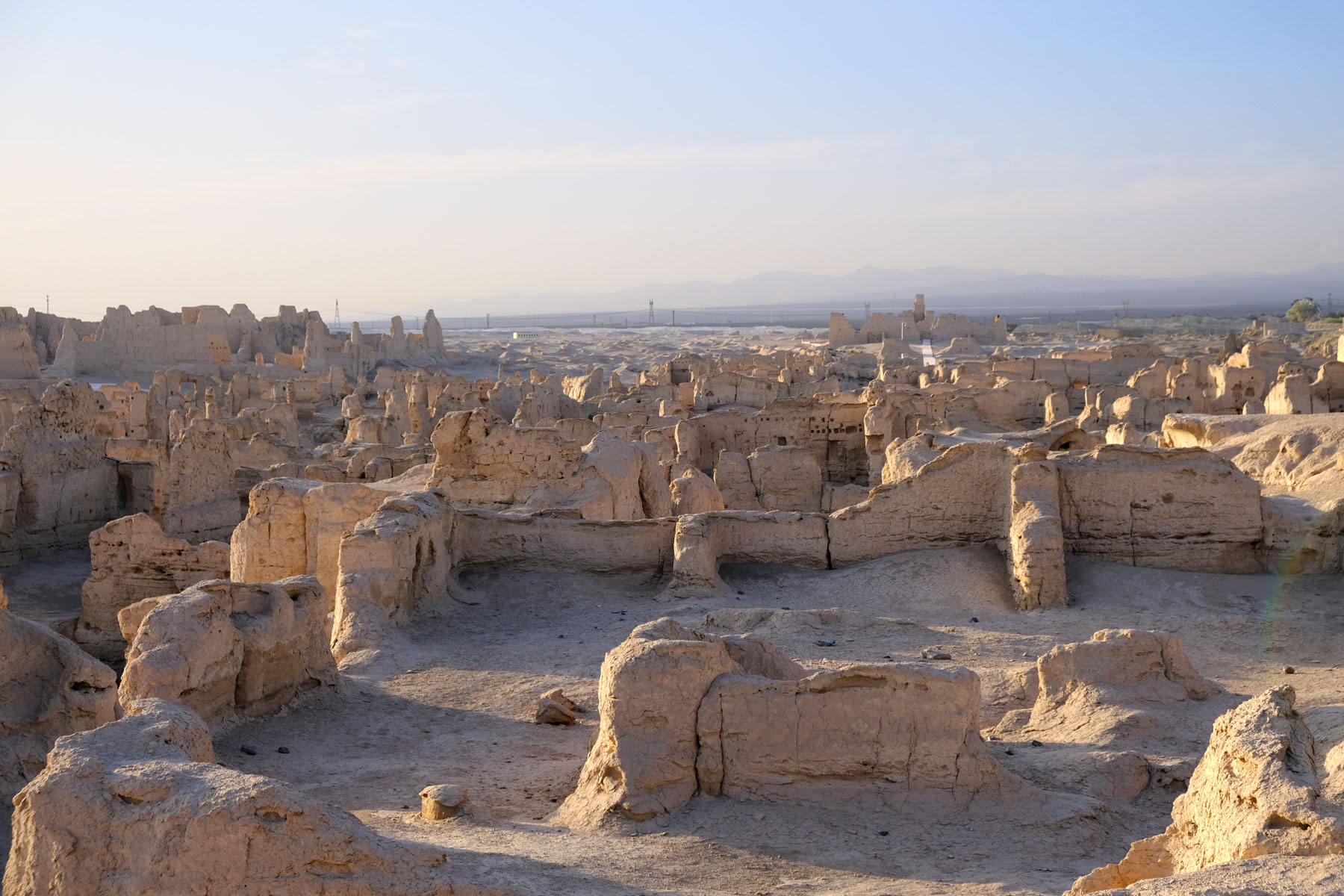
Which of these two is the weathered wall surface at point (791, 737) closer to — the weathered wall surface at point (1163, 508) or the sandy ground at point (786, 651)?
the sandy ground at point (786, 651)

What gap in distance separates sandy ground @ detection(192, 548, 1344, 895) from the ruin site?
0.12 ft

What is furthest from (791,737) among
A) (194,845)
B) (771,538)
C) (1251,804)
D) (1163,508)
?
(1163,508)

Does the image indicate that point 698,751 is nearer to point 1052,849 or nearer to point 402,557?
point 1052,849

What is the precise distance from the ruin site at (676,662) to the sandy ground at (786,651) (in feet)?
0.12

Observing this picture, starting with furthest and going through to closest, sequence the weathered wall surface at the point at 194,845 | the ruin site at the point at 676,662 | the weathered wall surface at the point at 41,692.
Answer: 1. the weathered wall surface at the point at 41,692
2. the ruin site at the point at 676,662
3. the weathered wall surface at the point at 194,845

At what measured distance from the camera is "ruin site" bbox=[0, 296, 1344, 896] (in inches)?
205

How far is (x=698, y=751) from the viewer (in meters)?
7.31

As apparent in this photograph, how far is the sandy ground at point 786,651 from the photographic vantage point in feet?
20.6

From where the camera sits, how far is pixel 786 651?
10.2 meters

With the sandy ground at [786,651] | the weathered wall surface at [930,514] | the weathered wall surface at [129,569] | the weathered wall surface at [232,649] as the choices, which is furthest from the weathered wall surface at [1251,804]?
the weathered wall surface at [129,569]

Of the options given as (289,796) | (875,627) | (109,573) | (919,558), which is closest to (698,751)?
(289,796)

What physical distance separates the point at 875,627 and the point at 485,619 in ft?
12.5

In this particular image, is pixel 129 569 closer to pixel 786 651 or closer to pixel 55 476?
pixel 55 476

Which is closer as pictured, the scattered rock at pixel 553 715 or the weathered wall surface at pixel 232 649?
the weathered wall surface at pixel 232 649
